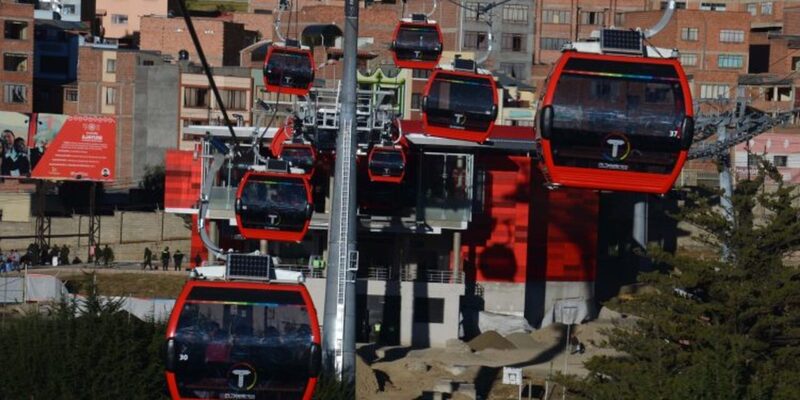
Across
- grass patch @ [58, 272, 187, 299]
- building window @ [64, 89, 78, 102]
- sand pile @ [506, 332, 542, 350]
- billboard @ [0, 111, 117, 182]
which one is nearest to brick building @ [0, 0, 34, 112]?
building window @ [64, 89, 78, 102]

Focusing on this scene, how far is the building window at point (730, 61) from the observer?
108m

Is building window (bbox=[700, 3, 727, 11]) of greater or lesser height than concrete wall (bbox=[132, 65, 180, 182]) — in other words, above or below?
above

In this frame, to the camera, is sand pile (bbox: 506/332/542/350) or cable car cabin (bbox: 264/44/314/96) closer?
cable car cabin (bbox: 264/44/314/96)

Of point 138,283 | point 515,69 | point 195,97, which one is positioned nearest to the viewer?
point 138,283

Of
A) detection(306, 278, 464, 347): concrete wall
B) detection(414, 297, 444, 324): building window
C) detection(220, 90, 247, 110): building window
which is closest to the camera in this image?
detection(306, 278, 464, 347): concrete wall

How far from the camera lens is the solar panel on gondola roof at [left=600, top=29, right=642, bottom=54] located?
2802 cm

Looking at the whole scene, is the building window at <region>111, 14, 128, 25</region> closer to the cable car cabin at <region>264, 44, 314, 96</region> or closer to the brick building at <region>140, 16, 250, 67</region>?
the brick building at <region>140, 16, 250, 67</region>

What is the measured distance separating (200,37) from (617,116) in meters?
88.9

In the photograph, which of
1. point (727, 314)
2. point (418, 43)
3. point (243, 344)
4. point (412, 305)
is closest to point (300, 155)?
point (412, 305)

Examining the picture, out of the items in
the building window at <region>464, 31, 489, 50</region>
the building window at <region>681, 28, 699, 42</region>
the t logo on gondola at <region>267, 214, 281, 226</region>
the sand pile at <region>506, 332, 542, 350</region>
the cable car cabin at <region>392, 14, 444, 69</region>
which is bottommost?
the sand pile at <region>506, 332, 542, 350</region>

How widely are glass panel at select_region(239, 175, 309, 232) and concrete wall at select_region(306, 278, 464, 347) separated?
20.0 m

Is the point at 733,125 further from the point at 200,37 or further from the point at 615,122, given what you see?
the point at 200,37

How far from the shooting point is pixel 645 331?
44000 mm

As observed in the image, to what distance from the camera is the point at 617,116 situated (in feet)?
91.7
